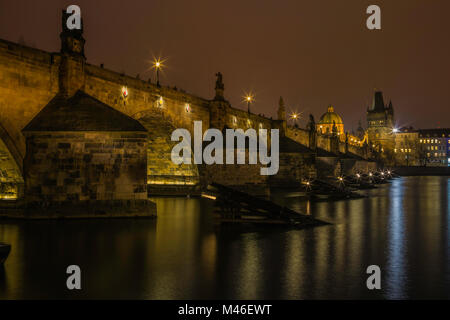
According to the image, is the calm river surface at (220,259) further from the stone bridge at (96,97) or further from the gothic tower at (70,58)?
the gothic tower at (70,58)

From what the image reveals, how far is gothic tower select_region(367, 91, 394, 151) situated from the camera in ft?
566

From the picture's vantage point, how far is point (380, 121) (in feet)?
605

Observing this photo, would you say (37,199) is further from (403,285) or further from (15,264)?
(403,285)

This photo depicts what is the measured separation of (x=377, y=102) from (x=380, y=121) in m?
13.4

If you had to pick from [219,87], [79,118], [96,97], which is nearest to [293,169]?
[219,87]

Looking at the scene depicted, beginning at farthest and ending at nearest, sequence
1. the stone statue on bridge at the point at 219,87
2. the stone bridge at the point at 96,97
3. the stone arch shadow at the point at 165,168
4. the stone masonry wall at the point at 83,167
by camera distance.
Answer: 1. the stone statue on bridge at the point at 219,87
2. the stone arch shadow at the point at 165,168
3. the stone bridge at the point at 96,97
4. the stone masonry wall at the point at 83,167

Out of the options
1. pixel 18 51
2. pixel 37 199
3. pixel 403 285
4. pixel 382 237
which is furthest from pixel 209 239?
pixel 18 51

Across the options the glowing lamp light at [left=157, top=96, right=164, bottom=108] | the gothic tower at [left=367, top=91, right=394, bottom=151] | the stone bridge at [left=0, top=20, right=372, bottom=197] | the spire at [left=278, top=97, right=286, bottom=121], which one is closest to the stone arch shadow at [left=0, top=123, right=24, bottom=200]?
the stone bridge at [left=0, top=20, right=372, bottom=197]

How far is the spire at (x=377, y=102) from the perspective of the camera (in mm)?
191625

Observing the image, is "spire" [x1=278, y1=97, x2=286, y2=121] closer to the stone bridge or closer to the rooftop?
the stone bridge

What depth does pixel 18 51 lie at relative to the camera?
1798cm

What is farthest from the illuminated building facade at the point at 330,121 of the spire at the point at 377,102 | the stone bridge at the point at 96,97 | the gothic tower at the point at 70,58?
the gothic tower at the point at 70,58

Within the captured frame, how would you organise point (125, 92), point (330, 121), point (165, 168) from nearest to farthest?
1. point (125, 92)
2. point (165, 168)
3. point (330, 121)

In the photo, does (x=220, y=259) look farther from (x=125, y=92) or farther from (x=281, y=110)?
(x=281, y=110)
